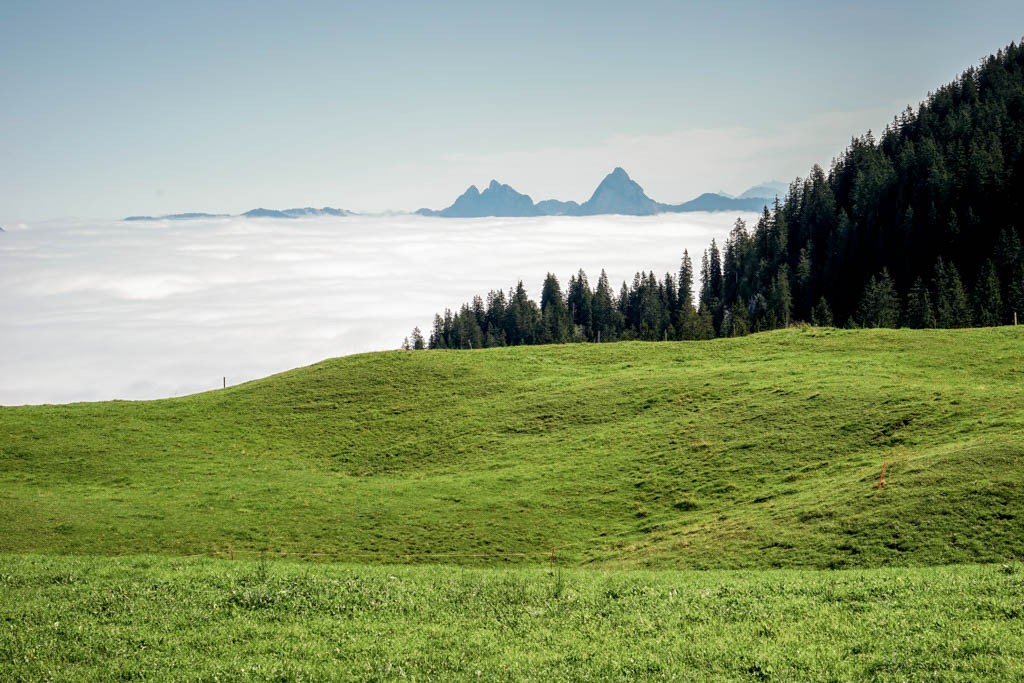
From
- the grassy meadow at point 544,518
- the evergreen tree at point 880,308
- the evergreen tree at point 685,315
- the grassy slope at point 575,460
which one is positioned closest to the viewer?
the grassy meadow at point 544,518

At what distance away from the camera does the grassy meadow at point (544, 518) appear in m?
19.9

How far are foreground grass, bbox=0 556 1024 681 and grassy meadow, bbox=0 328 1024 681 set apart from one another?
97mm

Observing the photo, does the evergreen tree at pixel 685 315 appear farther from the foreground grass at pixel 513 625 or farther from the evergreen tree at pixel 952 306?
the foreground grass at pixel 513 625

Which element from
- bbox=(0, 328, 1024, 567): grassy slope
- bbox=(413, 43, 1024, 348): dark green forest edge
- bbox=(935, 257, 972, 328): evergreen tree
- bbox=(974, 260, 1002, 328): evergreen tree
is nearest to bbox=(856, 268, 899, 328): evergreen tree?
bbox=(413, 43, 1024, 348): dark green forest edge

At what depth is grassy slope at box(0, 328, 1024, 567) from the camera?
32.2m

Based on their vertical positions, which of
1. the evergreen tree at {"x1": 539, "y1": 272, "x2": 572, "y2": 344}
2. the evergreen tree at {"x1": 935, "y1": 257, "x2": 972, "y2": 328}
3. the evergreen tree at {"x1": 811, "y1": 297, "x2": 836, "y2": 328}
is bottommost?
the evergreen tree at {"x1": 539, "y1": 272, "x2": 572, "y2": 344}

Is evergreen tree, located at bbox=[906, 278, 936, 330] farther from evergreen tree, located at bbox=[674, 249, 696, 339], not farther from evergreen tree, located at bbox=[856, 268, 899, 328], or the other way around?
evergreen tree, located at bbox=[674, 249, 696, 339]

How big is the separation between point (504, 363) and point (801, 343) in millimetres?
24983

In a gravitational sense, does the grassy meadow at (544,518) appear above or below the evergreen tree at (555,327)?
above

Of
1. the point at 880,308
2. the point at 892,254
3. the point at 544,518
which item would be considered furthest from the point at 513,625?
the point at 892,254

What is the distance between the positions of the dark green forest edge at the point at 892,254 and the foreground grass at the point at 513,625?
11528 cm

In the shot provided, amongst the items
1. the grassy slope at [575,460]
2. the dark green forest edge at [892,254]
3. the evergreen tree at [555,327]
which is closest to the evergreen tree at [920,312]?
the dark green forest edge at [892,254]

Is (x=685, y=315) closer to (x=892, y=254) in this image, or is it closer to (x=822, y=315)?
(x=822, y=315)

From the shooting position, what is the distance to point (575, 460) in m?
46.8
